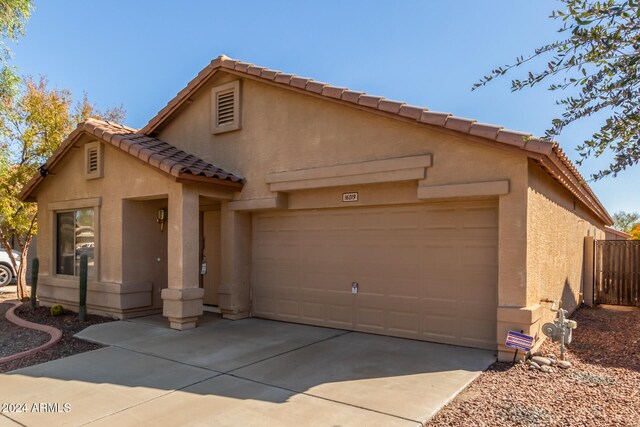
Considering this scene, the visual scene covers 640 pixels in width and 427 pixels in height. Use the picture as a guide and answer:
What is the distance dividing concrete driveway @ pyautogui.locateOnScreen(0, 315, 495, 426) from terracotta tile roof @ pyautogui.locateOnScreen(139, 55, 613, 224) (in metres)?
3.06

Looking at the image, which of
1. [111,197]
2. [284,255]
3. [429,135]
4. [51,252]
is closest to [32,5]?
[111,197]

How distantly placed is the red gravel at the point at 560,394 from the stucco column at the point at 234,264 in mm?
5269

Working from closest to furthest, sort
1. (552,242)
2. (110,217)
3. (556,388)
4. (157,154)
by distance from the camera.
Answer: (556,388), (552,242), (157,154), (110,217)

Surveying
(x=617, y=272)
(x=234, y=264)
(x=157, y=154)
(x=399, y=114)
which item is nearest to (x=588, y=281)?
(x=617, y=272)

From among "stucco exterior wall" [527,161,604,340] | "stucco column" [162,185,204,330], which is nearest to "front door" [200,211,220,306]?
"stucco column" [162,185,204,330]

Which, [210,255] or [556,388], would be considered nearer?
[556,388]

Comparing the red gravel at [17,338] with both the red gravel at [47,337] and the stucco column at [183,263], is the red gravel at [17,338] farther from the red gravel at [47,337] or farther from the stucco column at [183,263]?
the stucco column at [183,263]

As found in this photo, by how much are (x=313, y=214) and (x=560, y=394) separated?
5199 millimetres

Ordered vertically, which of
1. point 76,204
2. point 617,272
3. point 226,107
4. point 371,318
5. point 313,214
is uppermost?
point 226,107

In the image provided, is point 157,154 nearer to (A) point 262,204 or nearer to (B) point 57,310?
(A) point 262,204

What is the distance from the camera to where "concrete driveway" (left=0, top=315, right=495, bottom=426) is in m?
4.47

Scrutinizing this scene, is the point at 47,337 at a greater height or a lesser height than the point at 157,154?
lesser

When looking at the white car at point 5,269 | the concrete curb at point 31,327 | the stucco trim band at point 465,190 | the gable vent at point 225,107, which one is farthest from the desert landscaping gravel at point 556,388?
the white car at point 5,269

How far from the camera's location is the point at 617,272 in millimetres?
12266
